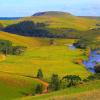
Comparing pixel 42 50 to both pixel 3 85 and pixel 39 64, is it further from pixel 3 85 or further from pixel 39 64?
pixel 3 85

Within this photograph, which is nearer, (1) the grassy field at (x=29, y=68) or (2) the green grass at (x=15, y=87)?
(2) the green grass at (x=15, y=87)

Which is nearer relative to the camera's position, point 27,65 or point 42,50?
point 27,65

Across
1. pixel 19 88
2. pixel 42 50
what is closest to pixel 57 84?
pixel 19 88

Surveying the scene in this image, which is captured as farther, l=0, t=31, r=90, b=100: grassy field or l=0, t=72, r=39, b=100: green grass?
l=0, t=31, r=90, b=100: grassy field

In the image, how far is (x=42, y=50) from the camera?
14700 centimetres

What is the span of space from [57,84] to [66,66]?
49.3 metres

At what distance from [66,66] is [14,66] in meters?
13.6

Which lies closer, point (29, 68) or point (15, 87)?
point (15, 87)

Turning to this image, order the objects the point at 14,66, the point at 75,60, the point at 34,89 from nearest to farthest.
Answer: the point at 34,89 → the point at 14,66 → the point at 75,60

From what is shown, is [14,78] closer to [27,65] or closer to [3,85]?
[3,85]

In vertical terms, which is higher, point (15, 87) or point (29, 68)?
point (15, 87)

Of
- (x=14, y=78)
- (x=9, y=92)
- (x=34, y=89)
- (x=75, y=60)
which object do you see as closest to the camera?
(x=9, y=92)

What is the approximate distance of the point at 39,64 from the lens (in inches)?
4119

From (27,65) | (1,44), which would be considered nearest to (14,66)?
(27,65)
